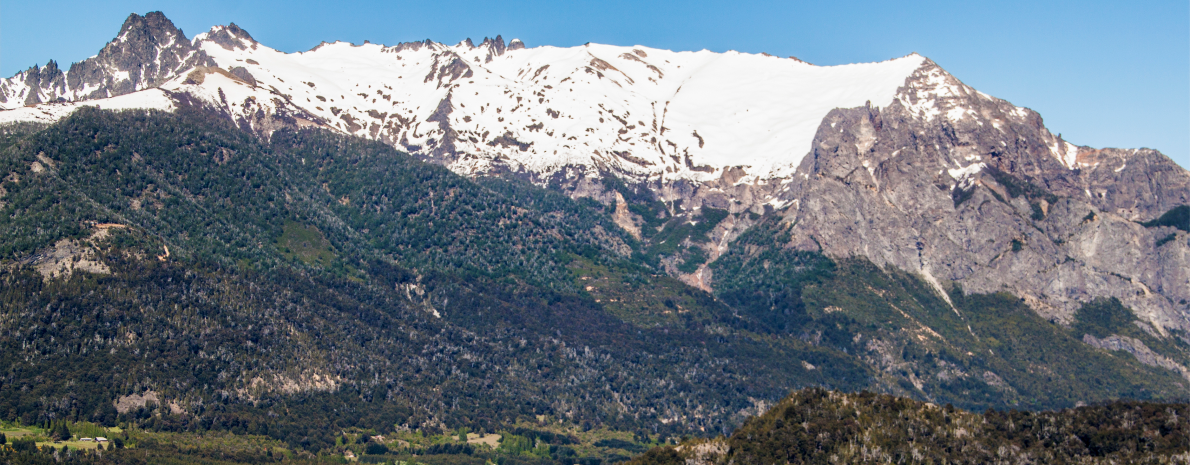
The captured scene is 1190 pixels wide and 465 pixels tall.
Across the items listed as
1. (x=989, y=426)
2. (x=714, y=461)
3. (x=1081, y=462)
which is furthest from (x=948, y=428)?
(x=714, y=461)

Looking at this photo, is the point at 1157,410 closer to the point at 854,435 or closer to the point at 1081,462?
the point at 1081,462

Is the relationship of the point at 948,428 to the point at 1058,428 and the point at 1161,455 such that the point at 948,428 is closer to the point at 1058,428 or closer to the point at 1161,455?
the point at 1058,428

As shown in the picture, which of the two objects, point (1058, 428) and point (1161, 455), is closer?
point (1161, 455)

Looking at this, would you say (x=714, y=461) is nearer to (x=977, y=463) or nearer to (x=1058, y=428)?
(x=977, y=463)

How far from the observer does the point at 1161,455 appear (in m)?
170

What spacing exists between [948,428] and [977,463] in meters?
12.9

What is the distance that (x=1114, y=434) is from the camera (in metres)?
181

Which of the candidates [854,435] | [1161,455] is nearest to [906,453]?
[854,435]

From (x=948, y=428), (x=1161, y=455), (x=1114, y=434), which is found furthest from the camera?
(x=948, y=428)

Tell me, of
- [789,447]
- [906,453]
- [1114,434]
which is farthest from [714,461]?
[1114,434]

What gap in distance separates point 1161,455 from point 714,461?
69215mm

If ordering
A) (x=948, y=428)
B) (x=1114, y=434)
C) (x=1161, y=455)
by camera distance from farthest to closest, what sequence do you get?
Answer: (x=948, y=428) < (x=1114, y=434) < (x=1161, y=455)

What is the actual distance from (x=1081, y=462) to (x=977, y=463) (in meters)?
15.3

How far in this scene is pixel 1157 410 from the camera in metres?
187
